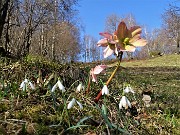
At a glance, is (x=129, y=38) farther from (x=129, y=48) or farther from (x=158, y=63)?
(x=158, y=63)

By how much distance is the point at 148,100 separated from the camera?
2.57 metres

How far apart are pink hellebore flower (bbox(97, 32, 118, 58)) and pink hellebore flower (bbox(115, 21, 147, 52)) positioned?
0.03 metres

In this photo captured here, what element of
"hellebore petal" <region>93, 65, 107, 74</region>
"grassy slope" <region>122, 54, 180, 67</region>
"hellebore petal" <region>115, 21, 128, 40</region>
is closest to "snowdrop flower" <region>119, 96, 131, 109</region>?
"hellebore petal" <region>93, 65, 107, 74</region>

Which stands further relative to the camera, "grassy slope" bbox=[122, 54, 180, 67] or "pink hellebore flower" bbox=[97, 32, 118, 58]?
"grassy slope" bbox=[122, 54, 180, 67]

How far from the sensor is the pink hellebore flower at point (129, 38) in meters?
1.36

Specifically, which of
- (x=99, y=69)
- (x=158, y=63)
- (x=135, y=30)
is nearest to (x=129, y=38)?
(x=135, y=30)

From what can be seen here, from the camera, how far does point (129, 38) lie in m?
1.39

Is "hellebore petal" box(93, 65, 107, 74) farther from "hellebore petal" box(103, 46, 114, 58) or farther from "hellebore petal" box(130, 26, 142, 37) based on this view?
"hellebore petal" box(130, 26, 142, 37)

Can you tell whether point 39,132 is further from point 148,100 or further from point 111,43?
point 148,100

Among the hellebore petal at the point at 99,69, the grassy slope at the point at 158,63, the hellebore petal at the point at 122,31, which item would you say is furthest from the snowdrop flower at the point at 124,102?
the grassy slope at the point at 158,63

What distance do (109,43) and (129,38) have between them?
0.10m

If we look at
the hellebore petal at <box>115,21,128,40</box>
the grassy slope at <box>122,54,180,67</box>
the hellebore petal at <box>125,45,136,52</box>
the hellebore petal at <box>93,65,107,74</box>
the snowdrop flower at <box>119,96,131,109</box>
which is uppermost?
the hellebore petal at <box>115,21,128,40</box>

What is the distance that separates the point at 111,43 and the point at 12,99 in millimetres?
576

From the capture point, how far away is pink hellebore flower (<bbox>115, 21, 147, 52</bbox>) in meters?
1.36
